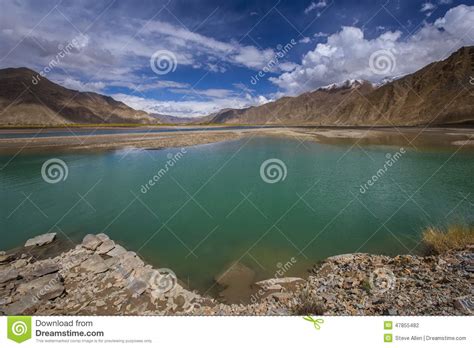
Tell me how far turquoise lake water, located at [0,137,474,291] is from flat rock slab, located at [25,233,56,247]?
504 millimetres

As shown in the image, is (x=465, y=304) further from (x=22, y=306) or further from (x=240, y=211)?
(x=240, y=211)

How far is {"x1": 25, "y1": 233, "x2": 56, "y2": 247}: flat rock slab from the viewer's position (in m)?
9.72

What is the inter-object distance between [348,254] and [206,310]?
524 cm

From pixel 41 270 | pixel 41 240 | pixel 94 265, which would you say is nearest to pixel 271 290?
pixel 94 265

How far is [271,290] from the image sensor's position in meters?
6.82

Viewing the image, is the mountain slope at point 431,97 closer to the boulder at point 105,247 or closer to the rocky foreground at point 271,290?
the rocky foreground at point 271,290

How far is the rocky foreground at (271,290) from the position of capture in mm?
5074

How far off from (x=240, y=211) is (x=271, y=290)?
637 cm

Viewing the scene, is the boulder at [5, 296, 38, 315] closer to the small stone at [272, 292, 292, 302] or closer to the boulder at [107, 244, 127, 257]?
the boulder at [107, 244, 127, 257]

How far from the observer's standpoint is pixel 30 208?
45.5 ft

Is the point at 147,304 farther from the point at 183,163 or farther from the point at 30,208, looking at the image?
the point at 183,163

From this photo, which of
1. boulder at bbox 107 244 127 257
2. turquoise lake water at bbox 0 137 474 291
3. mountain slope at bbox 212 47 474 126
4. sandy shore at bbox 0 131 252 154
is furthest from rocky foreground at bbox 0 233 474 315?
mountain slope at bbox 212 47 474 126

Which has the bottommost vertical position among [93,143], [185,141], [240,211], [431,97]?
[240,211]
